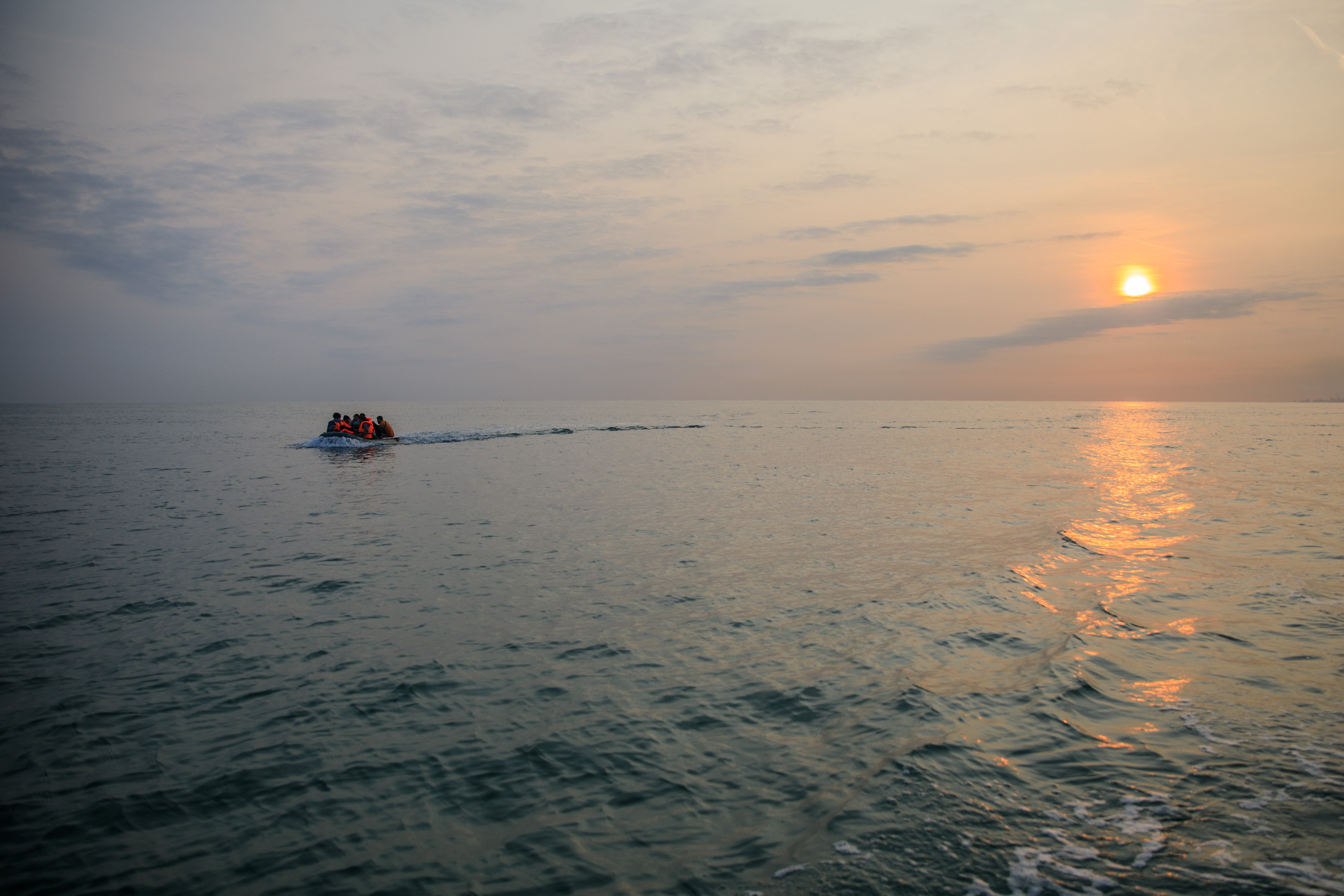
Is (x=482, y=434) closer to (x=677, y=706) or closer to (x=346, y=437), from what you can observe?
(x=346, y=437)

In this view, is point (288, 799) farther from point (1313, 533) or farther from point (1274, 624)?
point (1313, 533)

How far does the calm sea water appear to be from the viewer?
5.94 meters

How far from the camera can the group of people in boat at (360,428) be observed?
60.5 m

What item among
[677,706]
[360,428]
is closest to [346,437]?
[360,428]

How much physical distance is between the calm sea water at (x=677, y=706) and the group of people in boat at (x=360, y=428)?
36.8 m

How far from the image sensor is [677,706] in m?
9.18

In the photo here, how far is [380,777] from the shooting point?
740 centimetres

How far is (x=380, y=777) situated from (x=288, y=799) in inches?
35.9

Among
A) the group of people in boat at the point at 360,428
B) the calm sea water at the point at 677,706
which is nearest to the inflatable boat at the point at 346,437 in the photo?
the group of people in boat at the point at 360,428

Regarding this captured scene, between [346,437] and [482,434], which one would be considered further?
[482,434]

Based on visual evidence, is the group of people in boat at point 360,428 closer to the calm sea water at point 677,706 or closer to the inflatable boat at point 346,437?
the inflatable boat at point 346,437

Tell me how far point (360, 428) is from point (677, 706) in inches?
2388

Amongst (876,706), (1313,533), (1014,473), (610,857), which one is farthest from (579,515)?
(1014,473)

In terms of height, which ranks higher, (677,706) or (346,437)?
(346,437)
